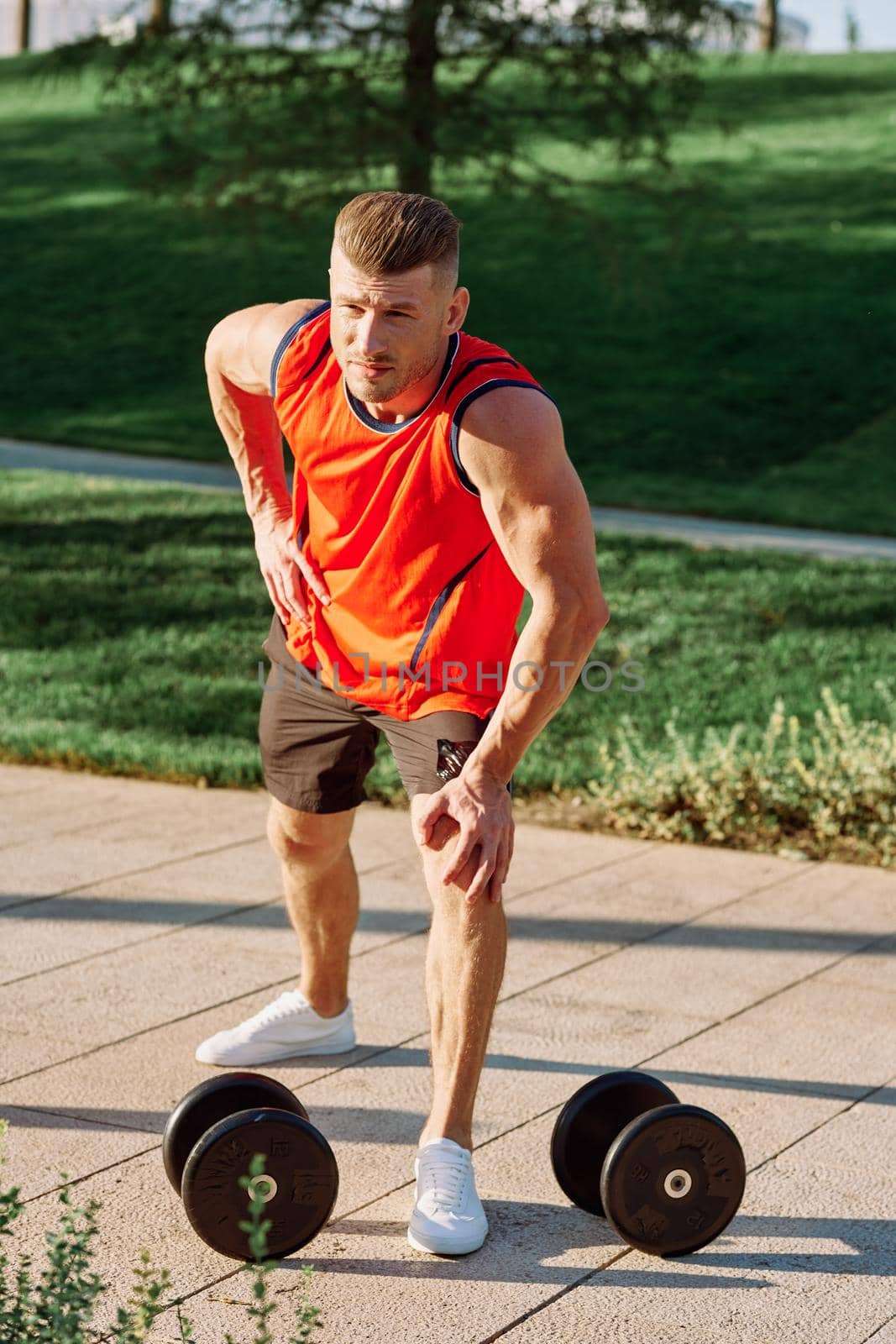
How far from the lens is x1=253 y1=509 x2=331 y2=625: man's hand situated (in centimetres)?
368

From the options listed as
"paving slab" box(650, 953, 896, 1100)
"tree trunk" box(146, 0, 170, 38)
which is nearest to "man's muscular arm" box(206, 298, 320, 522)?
"paving slab" box(650, 953, 896, 1100)

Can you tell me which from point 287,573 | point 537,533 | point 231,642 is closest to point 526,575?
point 537,533

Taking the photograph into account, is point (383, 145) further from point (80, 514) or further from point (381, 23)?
point (80, 514)

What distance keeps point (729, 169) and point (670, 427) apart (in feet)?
32.8

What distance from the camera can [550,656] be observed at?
3121 millimetres

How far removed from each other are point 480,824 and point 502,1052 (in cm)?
121

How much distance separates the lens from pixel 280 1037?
4.04 meters

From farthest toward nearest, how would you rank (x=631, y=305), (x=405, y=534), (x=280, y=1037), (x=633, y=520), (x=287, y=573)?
(x=631, y=305), (x=633, y=520), (x=280, y=1037), (x=287, y=573), (x=405, y=534)

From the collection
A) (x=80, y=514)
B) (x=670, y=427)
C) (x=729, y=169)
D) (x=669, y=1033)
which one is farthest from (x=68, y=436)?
(x=729, y=169)

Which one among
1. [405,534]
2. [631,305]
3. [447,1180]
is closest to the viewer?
[447,1180]

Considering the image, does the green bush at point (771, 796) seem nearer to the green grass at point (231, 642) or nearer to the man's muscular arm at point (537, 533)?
the green grass at point (231, 642)

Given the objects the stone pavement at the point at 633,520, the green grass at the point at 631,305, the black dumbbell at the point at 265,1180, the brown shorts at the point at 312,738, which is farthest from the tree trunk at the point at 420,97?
the black dumbbell at the point at 265,1180

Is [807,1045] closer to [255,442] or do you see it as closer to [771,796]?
[771,796]

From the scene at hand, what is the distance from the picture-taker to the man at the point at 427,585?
3.13 meters
